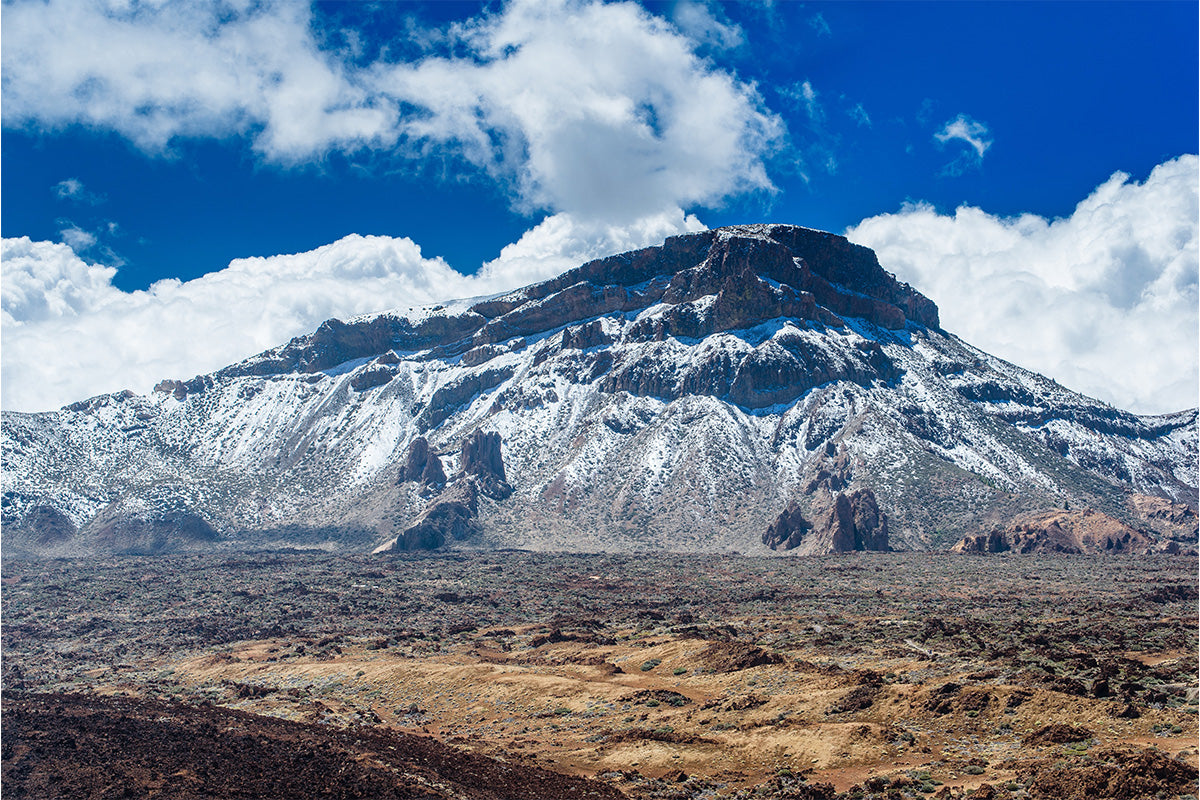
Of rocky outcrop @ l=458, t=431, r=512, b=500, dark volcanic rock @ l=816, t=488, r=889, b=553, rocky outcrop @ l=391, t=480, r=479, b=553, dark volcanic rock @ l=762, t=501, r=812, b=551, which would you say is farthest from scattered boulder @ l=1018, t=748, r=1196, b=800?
rocky outcrop @ l=458, t=431, r=512, b=500

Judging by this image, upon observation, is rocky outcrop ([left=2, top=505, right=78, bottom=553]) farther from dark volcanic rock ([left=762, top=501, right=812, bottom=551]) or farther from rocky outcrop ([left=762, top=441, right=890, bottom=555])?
rocky outcrop ([left=762, top=441, right=890, bottom=555])

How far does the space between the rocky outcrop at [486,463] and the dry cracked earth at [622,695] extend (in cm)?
7606

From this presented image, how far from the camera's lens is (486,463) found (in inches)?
6240

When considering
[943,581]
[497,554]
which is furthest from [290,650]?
[497,554]

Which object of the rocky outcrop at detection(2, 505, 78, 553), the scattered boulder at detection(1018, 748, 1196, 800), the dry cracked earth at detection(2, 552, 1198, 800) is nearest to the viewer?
the scattered boulder at detection(1018, 748, 1196, 800)

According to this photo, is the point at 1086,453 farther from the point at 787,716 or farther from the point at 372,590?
the point at 787,716

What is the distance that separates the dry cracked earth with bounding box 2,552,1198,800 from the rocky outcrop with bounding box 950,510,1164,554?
33078 mm

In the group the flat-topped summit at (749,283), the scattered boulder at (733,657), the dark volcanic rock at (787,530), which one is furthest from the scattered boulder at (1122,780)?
the flat-topped summit at (749,283)

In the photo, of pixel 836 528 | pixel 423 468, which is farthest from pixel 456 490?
pixel 836 528

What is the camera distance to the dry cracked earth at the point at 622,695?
24438mm

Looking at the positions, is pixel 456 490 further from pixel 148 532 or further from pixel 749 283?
pixel 749 283

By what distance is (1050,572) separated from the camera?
8925 centimetres

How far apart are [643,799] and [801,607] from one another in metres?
42.9

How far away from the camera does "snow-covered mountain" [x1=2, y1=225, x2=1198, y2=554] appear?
137 m
